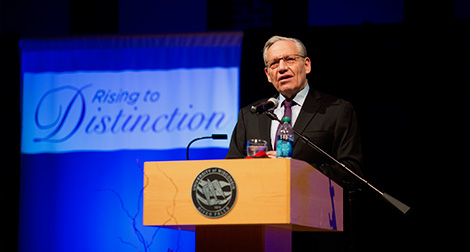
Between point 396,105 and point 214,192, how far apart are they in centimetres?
298

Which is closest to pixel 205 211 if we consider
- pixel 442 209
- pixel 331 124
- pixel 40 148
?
pixel 331 124

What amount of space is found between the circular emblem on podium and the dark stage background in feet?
8.73

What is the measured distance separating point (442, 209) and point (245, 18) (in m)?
2.62

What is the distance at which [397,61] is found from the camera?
16.6 feet

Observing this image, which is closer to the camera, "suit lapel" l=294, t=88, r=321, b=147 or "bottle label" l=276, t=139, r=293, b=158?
"bottle label" l=276, t=139, r=293, b=158

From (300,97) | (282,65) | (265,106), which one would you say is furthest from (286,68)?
(265,106)

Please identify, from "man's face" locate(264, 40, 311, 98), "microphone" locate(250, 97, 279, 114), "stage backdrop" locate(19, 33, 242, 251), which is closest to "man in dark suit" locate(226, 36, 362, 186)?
"man's face" locate(264, 40, 311, 98)

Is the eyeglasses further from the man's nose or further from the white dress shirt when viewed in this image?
the white dress shirt

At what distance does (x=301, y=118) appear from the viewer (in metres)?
3.42

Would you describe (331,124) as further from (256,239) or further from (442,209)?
(442,209)

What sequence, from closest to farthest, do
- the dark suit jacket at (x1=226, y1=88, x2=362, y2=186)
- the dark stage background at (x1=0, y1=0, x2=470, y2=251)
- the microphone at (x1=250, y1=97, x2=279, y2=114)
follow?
the microphone at (x1=250, y1=97, x2=279, y2=114) < the dark suit jacket at (x1=226, y1=88, x2=362, y2=186) < the dark stage background at (x1=0, y1=0, x2=470, y2=251)

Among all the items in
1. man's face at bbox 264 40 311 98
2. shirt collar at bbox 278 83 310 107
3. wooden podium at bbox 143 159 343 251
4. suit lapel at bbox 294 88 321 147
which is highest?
man's face at bbox 264 40 311 98

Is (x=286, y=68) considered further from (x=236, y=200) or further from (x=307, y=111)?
(x=236, y=200)

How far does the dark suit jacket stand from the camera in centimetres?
328
